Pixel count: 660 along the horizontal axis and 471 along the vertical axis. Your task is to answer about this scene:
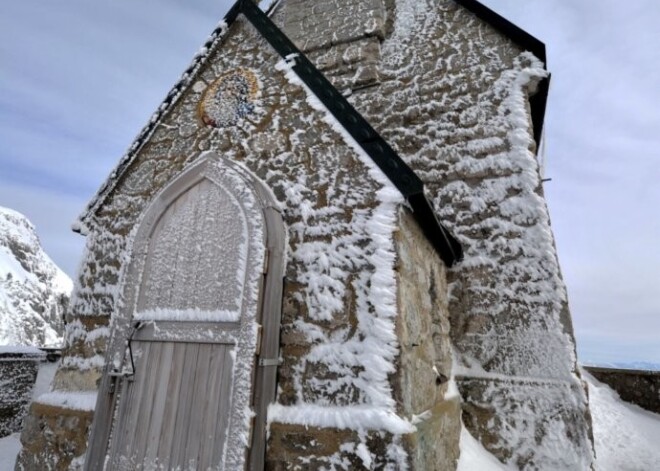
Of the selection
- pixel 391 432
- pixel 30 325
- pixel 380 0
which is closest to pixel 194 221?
pixel 391 432

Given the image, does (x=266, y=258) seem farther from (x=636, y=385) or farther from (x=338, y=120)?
(x=636, y=385)

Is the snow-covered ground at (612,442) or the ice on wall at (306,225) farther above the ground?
the ice on wall at (306,225)

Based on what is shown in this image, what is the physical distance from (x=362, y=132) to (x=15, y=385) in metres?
7.48

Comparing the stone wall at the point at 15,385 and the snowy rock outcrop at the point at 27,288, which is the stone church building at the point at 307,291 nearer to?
the stone wall at the point at 15,385

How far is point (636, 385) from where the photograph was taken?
6.26 meters

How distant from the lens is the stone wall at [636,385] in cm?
596

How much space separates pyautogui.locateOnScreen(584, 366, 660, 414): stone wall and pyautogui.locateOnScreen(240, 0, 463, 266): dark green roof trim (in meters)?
5.40

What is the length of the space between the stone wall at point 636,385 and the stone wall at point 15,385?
34.7 ft

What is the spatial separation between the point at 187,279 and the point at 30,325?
64.6 meters

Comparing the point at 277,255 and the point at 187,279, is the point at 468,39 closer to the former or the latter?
the point at 277,255

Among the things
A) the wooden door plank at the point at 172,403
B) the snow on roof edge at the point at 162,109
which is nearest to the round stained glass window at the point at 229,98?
the snow on roof edge at the point at 162,109

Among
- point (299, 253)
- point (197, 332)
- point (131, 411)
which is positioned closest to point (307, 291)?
point (299, 253)

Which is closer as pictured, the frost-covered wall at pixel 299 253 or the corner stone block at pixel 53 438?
the frost-covered wall at pixel 299 253

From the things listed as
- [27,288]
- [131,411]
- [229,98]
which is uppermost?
[27,288]
